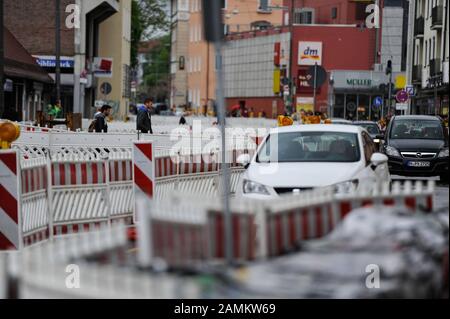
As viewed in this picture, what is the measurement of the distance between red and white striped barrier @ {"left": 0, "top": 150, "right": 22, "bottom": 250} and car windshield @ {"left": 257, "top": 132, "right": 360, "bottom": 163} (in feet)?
11.9

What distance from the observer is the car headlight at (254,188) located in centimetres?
1509

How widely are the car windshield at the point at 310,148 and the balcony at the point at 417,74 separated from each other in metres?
60.8

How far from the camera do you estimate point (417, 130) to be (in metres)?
31.2

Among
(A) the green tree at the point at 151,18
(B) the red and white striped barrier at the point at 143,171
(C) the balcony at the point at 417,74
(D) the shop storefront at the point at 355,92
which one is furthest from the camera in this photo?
(A) the green tree at the point at 151,18

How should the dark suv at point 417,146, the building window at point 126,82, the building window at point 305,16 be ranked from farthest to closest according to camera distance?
the building window at point 305,16
the building window at point 126,82
the dark suv at point 417,146

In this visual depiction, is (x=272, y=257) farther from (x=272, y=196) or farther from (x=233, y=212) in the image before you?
(x=272, y=196)

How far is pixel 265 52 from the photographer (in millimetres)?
117250

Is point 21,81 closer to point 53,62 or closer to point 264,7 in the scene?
point 53,62

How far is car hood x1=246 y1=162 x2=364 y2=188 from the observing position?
48.8 feet

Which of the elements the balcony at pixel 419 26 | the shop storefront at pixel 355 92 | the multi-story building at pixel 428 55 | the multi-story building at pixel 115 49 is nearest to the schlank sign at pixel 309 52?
the shop storefront at pixel 355 92

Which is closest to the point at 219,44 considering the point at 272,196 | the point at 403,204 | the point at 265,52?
the point at 403,204

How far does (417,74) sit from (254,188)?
6375 centimetres

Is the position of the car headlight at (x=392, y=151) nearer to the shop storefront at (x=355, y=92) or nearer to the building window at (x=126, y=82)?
the shop storefront at (x=355, y=92)

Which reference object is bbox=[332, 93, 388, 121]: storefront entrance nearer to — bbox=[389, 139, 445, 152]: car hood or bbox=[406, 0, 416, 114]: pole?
bbox=[406, 0, 416, 114]: pole
